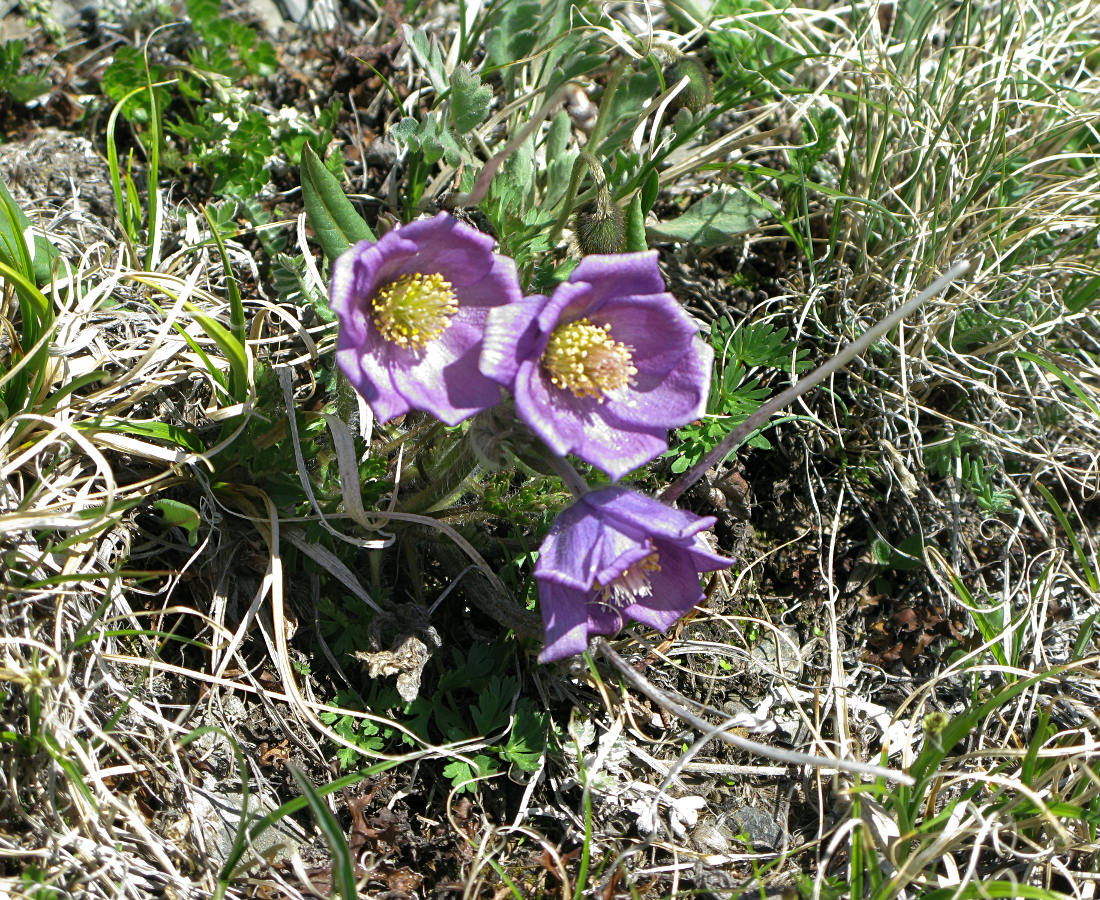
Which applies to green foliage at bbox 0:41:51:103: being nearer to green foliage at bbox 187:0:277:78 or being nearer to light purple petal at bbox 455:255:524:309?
green foliage at bbox 187:0:277:78

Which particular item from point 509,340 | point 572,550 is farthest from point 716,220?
point 572,550

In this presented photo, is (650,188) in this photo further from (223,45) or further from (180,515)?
(223,45)

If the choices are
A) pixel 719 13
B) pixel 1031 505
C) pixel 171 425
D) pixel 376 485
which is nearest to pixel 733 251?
pixel 719 13

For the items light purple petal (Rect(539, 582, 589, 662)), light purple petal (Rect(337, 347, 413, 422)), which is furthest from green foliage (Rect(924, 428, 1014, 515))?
light purple petal (Rect(337, 347, 413, 422))

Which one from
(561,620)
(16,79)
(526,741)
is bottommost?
(526,741)

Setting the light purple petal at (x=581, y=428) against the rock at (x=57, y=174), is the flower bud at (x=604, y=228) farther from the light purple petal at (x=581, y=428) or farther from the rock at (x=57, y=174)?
the rock at (x=57, y=174)

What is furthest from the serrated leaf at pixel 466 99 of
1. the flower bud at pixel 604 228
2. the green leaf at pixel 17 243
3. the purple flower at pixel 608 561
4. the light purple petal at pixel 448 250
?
the purple flower at pixel 608 561
